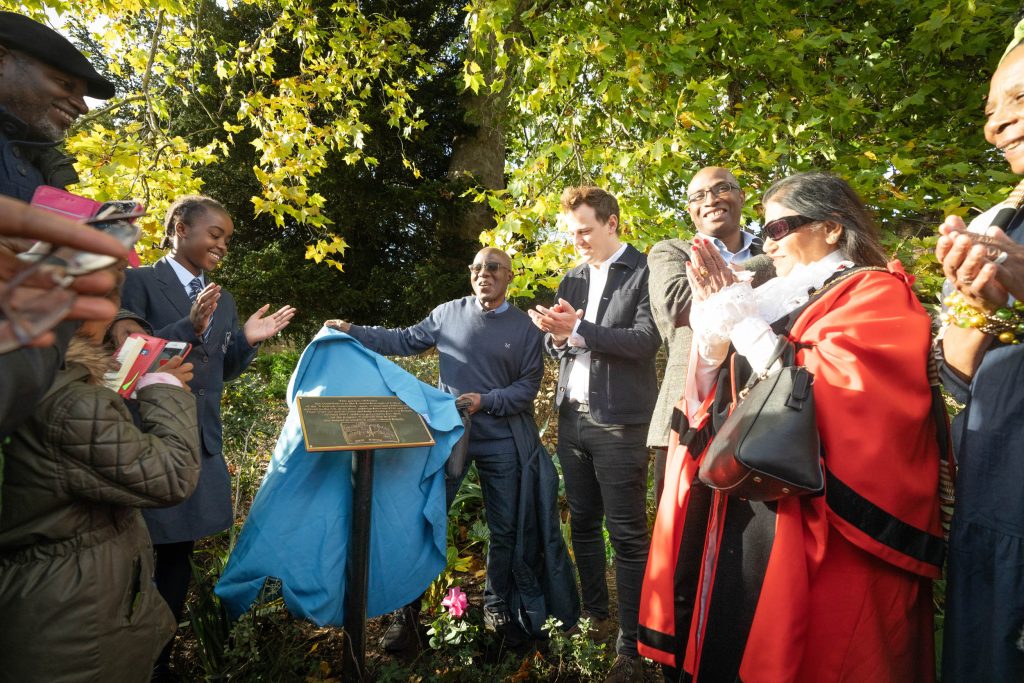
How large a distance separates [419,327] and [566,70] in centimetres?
227

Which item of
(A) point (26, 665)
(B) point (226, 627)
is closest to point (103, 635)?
(A) point (26, 665)

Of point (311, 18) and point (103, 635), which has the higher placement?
point (311, 18)

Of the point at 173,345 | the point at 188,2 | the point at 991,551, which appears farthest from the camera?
the point at 188,2

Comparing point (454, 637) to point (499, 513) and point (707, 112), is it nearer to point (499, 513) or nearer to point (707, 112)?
point (499, 513)

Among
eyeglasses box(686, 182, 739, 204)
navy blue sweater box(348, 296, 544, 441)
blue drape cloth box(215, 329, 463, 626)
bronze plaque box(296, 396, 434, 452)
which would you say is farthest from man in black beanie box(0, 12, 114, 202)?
eyeglasses box(686, 182, 739, 204)

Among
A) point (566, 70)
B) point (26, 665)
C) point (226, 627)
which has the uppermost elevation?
point (566, 70)

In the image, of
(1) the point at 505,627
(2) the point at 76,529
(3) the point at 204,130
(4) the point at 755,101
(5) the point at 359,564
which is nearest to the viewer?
(2) the point at 76,529

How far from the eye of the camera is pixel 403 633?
319 cm

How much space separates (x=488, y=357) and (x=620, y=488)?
1016mm

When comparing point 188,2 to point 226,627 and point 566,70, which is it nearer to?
point 566,70

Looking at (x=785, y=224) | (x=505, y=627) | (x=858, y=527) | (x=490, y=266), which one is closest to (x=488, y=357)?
(x=490, y=266)

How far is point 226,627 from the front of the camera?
2803 millimetres

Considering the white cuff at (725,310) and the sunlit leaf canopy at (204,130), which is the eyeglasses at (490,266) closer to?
the white cuff at (725,310)

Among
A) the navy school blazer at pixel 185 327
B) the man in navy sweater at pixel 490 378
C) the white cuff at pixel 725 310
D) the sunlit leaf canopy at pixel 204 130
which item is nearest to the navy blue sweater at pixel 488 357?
the man in navy sweater at pixel 490 378
